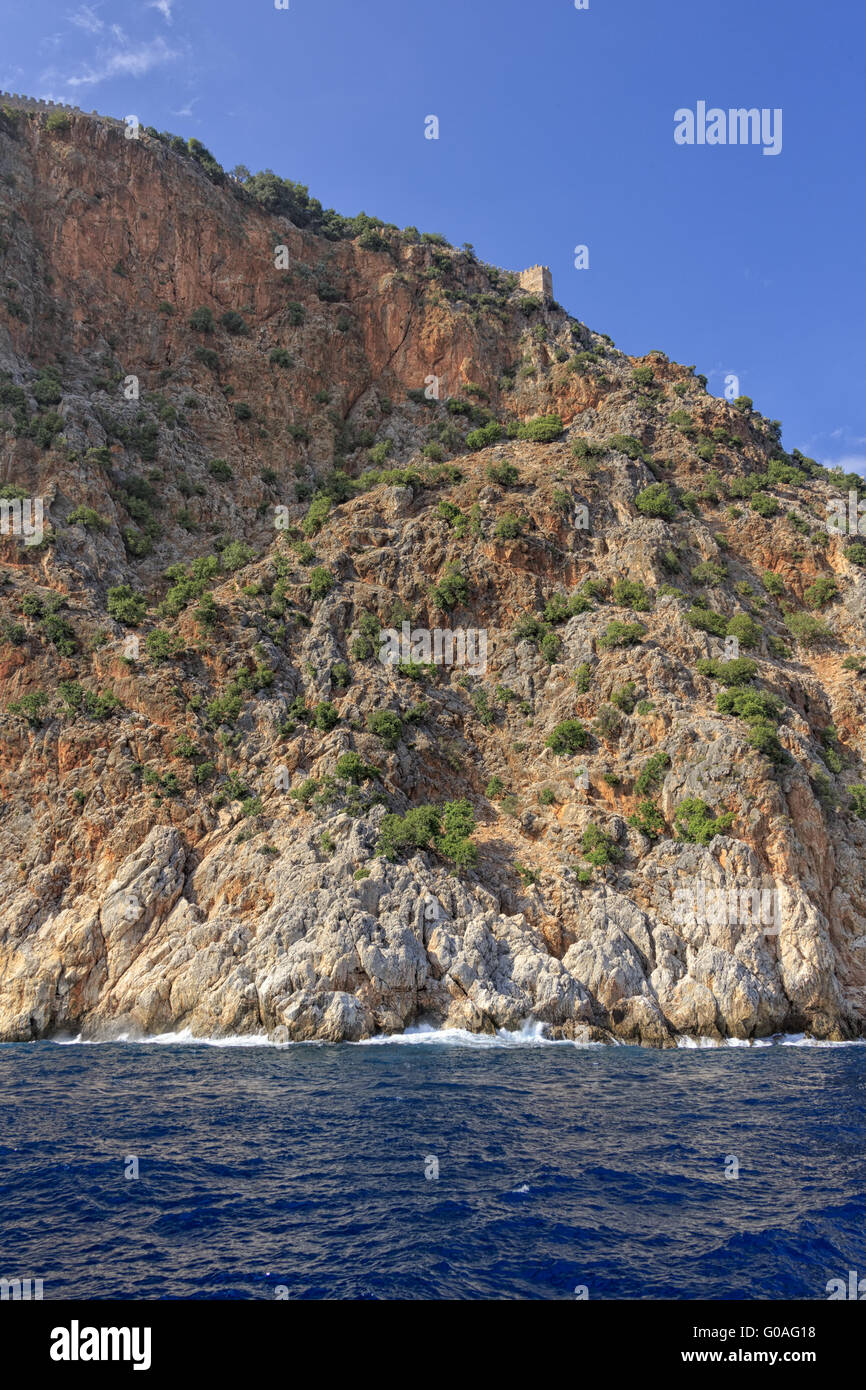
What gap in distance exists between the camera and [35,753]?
133 ft

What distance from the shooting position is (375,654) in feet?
161

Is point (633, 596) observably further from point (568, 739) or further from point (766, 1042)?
point (766, 1042)

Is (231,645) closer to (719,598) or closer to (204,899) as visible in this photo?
(204,899)

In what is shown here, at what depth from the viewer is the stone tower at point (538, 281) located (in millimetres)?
79250

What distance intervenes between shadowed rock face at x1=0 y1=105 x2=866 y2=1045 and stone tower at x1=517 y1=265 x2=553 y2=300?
2.39m

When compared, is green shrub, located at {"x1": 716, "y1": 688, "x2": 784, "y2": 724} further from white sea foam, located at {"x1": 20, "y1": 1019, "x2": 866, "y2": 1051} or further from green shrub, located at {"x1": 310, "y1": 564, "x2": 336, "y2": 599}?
green shrub, located at {"x1": 310, "y1": 564, "x2": 336, "y2": 599}

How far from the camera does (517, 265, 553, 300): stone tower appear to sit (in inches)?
3120

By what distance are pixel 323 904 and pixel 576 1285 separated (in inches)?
913

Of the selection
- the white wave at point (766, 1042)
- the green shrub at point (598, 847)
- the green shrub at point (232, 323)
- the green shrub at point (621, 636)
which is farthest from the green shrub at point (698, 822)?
the green shrub at point (232, 323)

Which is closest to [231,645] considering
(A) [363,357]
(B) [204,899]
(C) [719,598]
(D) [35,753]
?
(D) [35,753]

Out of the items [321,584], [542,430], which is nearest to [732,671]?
[321,584]

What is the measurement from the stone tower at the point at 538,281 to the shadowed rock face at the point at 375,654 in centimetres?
239

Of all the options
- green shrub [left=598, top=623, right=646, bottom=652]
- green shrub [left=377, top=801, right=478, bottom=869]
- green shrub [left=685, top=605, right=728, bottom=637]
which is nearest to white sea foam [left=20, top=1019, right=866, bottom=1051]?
green shrub [left=377, top=801, right=478, bottom=869]

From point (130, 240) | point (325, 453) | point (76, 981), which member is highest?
point (130, 240)
